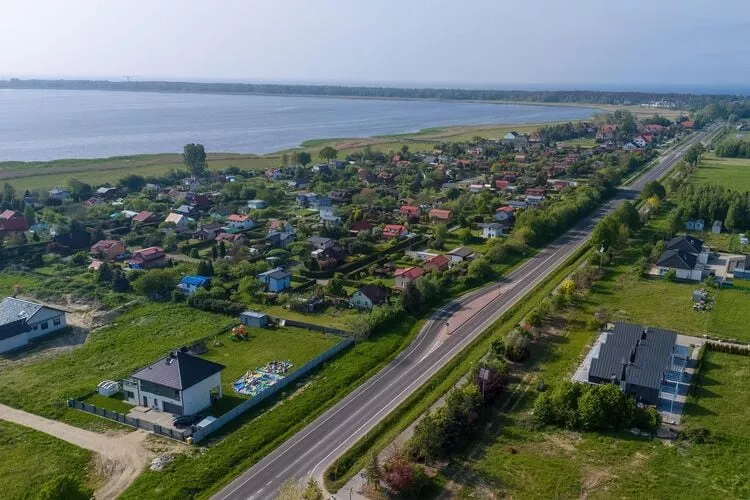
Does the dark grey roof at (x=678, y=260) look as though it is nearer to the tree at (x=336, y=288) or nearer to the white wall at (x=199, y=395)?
the tree at (x=336, y=288)

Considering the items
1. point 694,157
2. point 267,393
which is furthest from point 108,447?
point 694,157

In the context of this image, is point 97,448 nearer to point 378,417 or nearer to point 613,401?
point 378,417

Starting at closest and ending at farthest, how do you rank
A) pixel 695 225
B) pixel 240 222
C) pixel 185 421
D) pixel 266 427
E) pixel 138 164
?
pixel 266 427
pixel 185 421
pixel 695 225
pixel 240 222
pixel 138 164

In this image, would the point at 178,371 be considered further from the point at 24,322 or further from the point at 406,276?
the point at 406,276

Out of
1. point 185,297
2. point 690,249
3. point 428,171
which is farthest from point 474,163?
point 185,297

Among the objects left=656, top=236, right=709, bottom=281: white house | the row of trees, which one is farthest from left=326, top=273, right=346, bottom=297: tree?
left=656, top=236, right=709, bottom=281: white house

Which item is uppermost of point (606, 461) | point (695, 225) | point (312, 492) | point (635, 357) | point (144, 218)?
point (695, 225)
